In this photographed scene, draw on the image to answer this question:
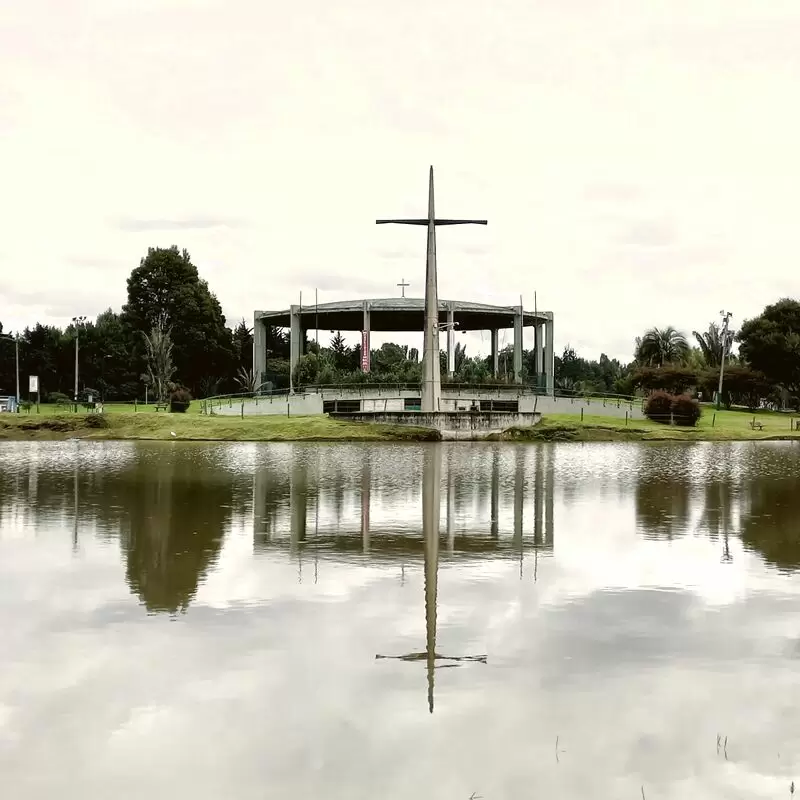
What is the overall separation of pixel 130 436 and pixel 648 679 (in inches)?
1818

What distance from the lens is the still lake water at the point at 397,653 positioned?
22.2 feet

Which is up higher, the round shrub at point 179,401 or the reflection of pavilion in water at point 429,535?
the round shrub at point 179,401

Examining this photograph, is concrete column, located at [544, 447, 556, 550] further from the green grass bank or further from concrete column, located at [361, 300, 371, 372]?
concrete column, located at [361, 300, 371, 372]

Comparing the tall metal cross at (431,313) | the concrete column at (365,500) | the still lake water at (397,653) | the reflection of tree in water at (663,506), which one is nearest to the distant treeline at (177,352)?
the tall metal cross at (431,313)

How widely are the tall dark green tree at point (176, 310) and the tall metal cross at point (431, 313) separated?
43.5 meters

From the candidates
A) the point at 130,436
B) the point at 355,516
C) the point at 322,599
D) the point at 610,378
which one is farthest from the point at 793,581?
the point at 610,378

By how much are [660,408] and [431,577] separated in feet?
164

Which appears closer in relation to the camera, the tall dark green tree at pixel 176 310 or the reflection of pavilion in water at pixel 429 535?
the reflection of pavilion in water at pixel 429 535

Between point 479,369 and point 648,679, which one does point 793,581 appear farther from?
point 479,369

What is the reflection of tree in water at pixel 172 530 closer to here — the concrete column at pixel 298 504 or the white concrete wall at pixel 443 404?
the concrete column at pixel 298 504

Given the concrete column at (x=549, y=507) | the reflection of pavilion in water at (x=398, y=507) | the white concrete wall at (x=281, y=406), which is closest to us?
the reflection of pavilion in water at (x=398, y=507)

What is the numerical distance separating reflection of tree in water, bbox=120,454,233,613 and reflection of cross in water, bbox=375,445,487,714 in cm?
300

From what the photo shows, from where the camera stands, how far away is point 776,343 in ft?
254

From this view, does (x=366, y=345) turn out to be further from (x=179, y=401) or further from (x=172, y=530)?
(x=172, y=530)
